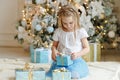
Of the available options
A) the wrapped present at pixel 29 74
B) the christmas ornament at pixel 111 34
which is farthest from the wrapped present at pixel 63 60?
the christmas ornament at pixel 111 34

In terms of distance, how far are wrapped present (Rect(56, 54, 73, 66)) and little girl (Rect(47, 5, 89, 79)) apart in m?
0.03

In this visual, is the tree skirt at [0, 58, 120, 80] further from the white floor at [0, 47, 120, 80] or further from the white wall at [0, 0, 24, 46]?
the white wall at [0, 0, 24, 46]

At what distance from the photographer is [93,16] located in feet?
10.9

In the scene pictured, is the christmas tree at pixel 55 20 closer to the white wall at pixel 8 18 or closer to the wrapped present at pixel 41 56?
the wrapped present at pixel 41 56

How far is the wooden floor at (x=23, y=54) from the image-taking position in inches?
138

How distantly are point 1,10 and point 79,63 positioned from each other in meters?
2.05

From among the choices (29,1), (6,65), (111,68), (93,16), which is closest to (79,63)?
(111,68)

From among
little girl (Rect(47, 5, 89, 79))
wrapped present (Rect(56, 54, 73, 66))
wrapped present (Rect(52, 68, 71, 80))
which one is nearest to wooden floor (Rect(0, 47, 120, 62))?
little girl (Rect(47, 5, 89, 79))

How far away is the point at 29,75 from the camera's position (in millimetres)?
2107

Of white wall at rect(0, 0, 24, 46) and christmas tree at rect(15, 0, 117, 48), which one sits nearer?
christmas tree at rect(15, 0, 117, 48)

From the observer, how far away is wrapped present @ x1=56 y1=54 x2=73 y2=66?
2199mm

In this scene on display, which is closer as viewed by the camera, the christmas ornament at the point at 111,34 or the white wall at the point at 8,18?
the christmas ornament at the point at 111,34

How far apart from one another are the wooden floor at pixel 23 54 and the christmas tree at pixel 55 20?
0.21 metres

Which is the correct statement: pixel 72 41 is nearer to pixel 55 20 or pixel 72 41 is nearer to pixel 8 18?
pixel 55 20
